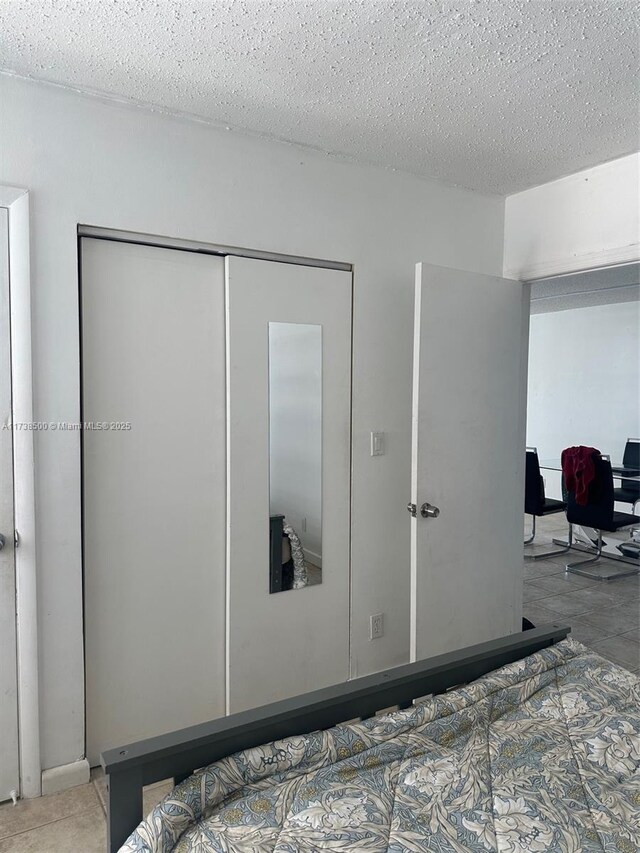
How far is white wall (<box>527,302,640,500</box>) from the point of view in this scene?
639cm

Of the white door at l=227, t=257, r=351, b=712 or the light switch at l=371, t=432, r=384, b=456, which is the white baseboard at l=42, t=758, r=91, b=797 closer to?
the white door at l=227, t=257, r=351, b=712

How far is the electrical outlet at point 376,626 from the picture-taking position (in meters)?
2.94

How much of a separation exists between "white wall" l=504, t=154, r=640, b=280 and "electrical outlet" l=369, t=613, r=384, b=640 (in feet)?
6.03

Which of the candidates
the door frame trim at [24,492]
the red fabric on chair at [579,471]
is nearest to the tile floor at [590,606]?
the red fabric on chair at [579,471]

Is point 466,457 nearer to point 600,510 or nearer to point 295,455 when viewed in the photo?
point 295,455

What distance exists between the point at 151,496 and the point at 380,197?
1.66 m

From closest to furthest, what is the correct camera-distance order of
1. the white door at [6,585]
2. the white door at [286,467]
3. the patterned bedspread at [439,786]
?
1. the patterned bedspread at [439,786]
2. the white door at [6,585]
3. the white door at [286,467]

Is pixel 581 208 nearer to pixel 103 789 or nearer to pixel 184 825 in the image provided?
pixel 184 825

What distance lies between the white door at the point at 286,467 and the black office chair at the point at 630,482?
3.69 metres

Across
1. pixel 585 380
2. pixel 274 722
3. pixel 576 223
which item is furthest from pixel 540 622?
pixel 585 380

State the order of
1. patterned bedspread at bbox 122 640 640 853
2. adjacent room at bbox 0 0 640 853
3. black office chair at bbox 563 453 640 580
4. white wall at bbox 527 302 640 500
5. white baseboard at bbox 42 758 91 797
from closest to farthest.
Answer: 1. patterned bedspread at bbox 122 640 640 853
2. adjacent room at bbox 0 0 640 853
3. white baseboard at bbox 42 758 91 797
4. black office chair at bbox 563 453 640 580
5. white wall at bbox 527 302 640 500

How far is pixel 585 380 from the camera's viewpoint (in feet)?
22.4

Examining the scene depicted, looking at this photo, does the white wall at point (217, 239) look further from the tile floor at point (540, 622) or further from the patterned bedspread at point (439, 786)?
the patterned bedspread at point (439, 786)

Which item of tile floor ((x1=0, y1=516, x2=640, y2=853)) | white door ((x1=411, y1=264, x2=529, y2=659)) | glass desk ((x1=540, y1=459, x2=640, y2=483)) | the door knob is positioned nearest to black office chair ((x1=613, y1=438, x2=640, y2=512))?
glass desk ((x1=540, y1=459, x2=640, y2=483))
